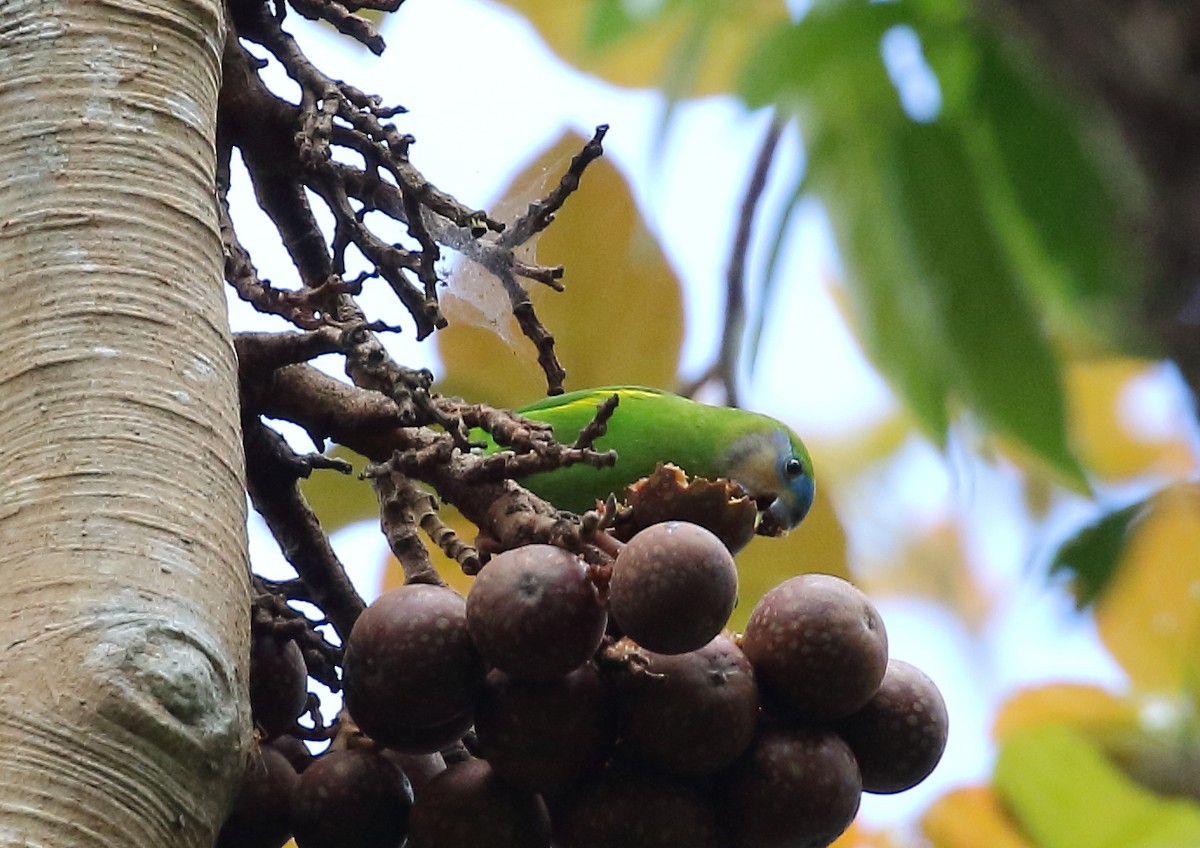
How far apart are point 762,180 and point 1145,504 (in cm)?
75

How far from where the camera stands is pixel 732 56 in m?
1.64

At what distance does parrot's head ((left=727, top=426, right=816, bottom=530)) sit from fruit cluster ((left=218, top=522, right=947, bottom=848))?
1.27m

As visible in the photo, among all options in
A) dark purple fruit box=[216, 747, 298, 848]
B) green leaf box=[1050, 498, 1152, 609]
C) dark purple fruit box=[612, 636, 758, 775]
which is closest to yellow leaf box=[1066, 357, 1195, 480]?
green leaf box=[1050, 498, 1152, 609]

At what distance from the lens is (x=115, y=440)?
0.86m

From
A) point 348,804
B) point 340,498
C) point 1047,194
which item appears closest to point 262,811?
point 348,804

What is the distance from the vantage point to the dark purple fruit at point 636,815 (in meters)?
0.88

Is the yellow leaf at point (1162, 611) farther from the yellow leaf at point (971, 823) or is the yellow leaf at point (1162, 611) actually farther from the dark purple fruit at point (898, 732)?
the dark purple fruit at point (898, 732)

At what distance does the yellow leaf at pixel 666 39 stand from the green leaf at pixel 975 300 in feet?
0.57

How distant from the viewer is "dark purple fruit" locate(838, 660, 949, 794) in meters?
0.96

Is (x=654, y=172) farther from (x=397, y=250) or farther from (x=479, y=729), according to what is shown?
(x=479, y=729)

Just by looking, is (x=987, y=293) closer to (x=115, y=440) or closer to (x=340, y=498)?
(x=115, y=440)

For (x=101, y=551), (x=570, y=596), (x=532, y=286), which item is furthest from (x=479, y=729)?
(x=532, y=286)

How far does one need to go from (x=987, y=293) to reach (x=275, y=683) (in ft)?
1.90

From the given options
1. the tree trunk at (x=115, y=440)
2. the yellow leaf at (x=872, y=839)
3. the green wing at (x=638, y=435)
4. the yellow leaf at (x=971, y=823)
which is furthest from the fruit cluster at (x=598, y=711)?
the yellow leaf at (x=872, y=839)
